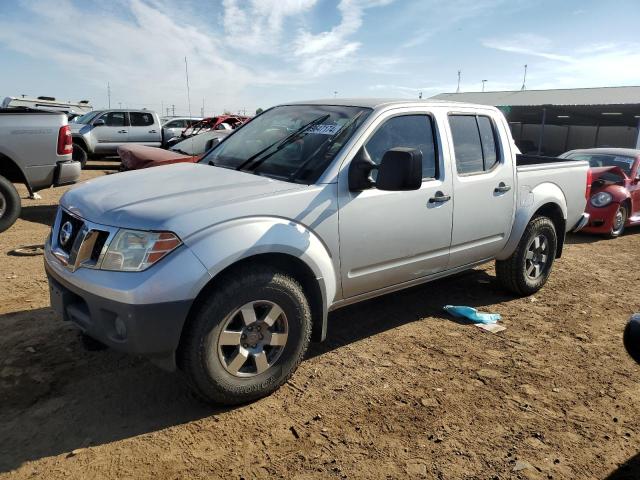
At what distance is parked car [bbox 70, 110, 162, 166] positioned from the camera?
52.3ft

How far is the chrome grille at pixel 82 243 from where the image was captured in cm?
275

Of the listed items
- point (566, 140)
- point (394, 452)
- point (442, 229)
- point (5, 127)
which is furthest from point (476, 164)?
point (566, 140)

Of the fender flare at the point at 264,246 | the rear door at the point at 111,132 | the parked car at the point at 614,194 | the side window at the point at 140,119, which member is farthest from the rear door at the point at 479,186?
the side window at the point at 140,119

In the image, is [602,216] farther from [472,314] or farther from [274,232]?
[274,232]

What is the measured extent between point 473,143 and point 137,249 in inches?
116

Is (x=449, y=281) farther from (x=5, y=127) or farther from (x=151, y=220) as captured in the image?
(x=5, y=127)

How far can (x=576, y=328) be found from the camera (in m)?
4.45

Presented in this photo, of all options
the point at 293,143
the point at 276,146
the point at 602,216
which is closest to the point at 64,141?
the point at 276,146

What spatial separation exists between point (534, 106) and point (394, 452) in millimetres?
30247

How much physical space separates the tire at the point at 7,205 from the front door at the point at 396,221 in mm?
5609

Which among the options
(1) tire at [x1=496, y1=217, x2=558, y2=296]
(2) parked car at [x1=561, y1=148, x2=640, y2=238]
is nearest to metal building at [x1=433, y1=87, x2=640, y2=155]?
(2) parked car at [x1=561, y1=148, x2=640, y2=238]

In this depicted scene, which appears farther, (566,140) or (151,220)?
(566,140)

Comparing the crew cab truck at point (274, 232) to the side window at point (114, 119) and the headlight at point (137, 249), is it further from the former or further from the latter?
the side window at point (114, 119)

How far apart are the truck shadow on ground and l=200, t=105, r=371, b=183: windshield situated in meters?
1.40
